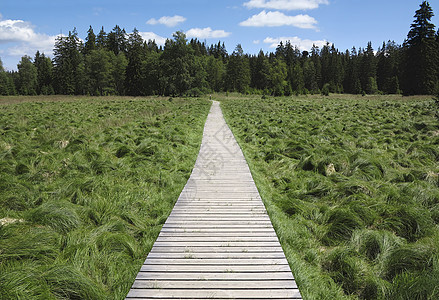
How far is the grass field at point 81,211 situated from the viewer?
302 centimetres

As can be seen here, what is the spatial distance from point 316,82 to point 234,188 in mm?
82894

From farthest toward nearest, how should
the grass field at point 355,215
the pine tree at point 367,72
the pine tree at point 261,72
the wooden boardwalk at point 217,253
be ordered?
the pine tree at point 261,72 < the pine tree at point 367,72 < the grass field at point 355,215 < the wooden boardwalk at point 217,253

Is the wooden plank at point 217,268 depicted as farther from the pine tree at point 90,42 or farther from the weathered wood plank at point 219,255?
the pine tree at point 90,42

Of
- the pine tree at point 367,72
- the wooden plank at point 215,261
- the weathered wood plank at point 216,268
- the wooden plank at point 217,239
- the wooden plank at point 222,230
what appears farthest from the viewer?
the pine tree at point 367,72

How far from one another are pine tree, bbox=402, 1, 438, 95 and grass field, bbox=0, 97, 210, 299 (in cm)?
5117

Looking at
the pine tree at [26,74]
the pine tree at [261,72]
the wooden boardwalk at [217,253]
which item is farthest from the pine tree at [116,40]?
the wooden boardwalk at [217,253]

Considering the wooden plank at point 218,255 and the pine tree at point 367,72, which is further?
the pine tree at point 367,72

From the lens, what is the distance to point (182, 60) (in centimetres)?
5228

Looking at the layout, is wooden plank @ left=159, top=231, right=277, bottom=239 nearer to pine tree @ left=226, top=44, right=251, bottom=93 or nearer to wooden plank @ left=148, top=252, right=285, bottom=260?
wooden plank @ left=148, top=252, right=285, bottom=260

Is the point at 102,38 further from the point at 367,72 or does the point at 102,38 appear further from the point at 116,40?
the point at 367,72

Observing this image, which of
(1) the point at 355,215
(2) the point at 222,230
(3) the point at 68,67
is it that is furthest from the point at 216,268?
(3) the point at 68,67

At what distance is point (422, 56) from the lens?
44469 mm

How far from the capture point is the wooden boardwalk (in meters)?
3.06

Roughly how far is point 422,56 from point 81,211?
2245 inches
